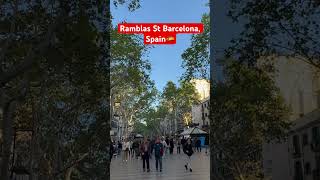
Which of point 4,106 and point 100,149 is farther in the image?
point 100,149

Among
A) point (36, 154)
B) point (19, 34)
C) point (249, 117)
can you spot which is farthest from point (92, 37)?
point (249, 117)

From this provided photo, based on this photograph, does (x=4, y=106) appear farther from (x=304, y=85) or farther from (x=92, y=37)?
(x=304, y=85)

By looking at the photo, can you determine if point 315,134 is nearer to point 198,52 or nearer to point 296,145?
point 296,145

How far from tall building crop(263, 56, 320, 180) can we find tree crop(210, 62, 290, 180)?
144mm

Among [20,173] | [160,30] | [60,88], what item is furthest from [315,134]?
[20,173]

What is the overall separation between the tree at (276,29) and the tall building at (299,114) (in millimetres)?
173

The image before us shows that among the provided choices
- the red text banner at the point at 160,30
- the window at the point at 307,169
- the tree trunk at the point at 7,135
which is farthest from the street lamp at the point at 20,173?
the window at the point at 307,169

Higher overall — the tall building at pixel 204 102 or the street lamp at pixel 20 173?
the tall building at pixel 204 102

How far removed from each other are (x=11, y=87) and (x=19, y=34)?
0.95 metres

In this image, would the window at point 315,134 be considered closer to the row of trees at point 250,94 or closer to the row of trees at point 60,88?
the row of trees at point 250,94

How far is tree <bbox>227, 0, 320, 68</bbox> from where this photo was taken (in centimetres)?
704

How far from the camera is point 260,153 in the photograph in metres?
7.52

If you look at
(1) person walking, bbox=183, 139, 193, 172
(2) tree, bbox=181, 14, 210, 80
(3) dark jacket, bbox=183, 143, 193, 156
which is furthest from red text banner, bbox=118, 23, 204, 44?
(3) dark jacket, bbox=183, 143, 193, 156

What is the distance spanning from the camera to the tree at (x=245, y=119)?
7297 mm
